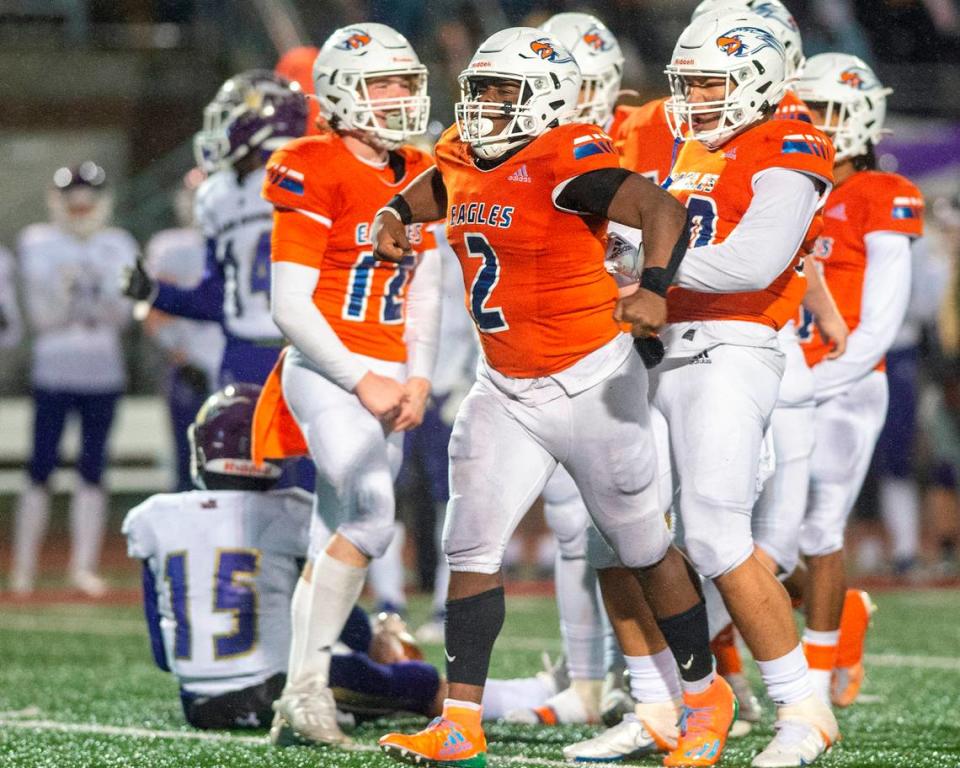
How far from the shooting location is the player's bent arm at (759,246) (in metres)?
3.97

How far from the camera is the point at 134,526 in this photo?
489cm

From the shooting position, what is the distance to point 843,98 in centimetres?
518

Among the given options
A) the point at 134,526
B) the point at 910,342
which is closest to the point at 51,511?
the point at 910,342

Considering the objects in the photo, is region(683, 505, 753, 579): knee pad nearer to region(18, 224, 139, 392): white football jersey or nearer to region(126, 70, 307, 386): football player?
region(126, 70, 307, 386): football player

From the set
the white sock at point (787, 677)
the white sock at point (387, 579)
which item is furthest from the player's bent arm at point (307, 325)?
the white sock at point (387, 579)

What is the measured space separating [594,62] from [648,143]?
0.45 meters

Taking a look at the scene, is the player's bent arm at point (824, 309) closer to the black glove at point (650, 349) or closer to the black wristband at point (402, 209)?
the black glove at point (650, 349)

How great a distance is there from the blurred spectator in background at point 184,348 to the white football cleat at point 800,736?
4.81 metres

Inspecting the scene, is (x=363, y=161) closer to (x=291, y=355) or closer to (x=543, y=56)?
(x=291, y=355)

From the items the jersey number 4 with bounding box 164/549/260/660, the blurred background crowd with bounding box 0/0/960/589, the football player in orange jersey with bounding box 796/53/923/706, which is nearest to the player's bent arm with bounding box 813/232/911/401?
the football player in orange jersey with bounding box 796/53/923/706

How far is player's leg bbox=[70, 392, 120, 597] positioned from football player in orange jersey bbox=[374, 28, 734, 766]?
5207 millimetres

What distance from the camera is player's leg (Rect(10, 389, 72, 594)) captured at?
29.1 feet

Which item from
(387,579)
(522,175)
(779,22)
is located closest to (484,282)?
(522,175)

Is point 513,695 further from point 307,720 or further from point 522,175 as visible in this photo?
point 522,175
